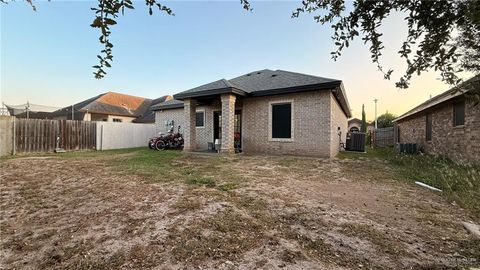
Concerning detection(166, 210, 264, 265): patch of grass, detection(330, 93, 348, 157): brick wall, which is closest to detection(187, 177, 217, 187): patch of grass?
detection(166, 210, 264, 265): patch of grass

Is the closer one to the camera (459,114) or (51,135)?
(459,114)

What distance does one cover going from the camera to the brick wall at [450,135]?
680 cm

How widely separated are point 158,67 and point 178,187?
35.5 ft

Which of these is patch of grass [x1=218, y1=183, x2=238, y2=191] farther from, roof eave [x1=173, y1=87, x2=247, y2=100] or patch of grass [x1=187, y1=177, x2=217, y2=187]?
roof eave [x1=173, y1=87, x2=247, y2=100]

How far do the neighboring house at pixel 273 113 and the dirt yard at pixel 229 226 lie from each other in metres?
4.48

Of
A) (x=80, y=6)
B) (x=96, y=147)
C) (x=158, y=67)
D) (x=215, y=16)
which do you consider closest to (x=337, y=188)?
(x=80, y=6)

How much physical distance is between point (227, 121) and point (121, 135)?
900 cm

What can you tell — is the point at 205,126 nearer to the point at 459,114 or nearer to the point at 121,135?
the point at 121,135

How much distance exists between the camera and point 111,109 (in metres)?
21.0

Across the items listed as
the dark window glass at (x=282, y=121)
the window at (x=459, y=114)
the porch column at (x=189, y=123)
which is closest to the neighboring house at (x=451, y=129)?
the window at (x=459, y=114)

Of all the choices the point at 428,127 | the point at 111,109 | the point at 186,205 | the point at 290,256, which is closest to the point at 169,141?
the point at 186,205

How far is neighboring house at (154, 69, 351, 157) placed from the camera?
8.78m

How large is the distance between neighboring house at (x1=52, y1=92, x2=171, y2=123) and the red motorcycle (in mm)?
10489

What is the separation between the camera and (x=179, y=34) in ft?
32.8
